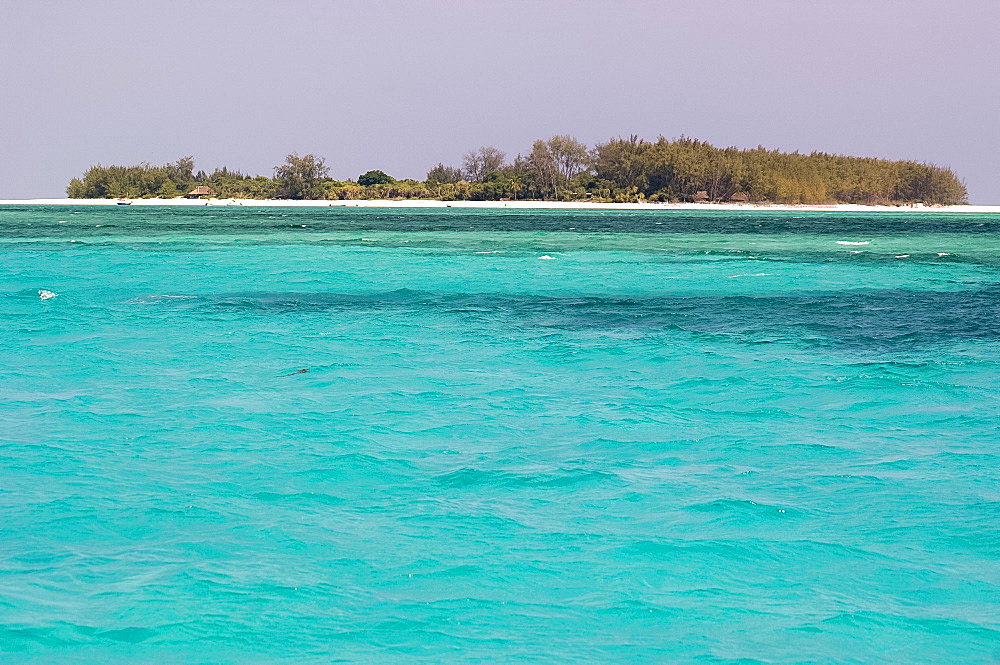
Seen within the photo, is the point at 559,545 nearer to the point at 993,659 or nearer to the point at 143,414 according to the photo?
the point at 993,659

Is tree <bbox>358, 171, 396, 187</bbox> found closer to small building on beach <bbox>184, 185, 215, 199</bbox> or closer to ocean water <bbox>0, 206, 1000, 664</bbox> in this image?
small building on beach <bbox>184, 185, 215, 199</bbox>

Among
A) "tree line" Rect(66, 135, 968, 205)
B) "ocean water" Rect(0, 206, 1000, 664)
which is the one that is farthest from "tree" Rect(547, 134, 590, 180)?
"ocean water" Rect(0, 206, 1000, 664)

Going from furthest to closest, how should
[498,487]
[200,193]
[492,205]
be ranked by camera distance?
[200,193] < [492,205] < [498,487]

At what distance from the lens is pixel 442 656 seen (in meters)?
5.40

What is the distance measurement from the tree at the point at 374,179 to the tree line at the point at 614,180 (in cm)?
16

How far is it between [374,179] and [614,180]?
37768 mm

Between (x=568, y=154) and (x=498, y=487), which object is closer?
(x=498, y=487)


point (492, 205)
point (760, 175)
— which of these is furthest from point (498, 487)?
point (760, 175)

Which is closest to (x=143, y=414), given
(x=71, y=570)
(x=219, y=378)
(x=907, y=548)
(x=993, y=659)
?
(x=219, y=378)

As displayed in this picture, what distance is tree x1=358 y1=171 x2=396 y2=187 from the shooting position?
488 feet

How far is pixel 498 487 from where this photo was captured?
8.03 metres

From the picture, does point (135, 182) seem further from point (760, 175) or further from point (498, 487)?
point (498, 487)

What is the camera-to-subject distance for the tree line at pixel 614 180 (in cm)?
13225

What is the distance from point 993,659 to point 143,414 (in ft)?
27.7
